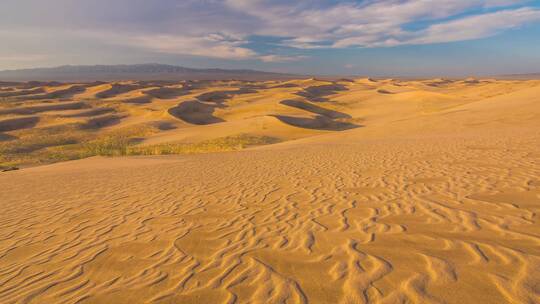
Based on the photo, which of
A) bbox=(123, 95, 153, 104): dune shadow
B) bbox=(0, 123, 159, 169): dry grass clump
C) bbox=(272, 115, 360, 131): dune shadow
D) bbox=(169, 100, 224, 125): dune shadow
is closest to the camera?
bbox=(0, 123, 159, 169): dry grass clump

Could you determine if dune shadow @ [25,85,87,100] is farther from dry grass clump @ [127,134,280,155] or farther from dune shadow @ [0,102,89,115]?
dry grass clump @ [127,134,280,155]

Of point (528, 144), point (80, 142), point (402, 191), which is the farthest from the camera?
point (80, 142)

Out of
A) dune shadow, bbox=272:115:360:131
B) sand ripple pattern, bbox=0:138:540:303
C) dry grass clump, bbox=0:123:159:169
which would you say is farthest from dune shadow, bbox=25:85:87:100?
sand ripple pattern, bbox=0:138:540:303

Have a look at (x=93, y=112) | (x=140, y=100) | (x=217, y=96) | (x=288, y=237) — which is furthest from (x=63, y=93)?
(x=288, y=237)

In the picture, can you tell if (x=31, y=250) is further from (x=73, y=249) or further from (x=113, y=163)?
(x=113, y=163)

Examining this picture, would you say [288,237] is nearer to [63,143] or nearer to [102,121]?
[63,143]

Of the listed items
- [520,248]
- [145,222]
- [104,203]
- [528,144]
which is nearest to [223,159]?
[104,203]
